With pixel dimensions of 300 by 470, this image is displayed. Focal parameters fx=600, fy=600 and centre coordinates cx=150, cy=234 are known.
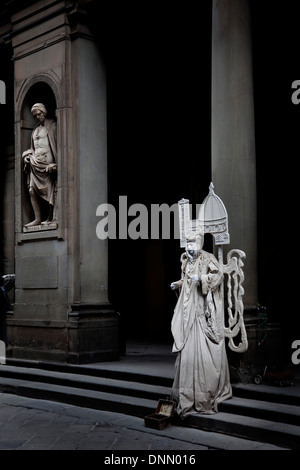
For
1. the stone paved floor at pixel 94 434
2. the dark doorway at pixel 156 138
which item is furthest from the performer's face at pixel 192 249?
the dark doorway at pixel 156 138

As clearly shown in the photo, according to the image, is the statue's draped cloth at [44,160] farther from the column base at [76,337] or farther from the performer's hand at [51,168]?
the column base at [76,337]

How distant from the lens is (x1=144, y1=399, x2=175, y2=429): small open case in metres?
6.40

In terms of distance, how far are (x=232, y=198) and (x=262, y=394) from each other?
2382 millimetres

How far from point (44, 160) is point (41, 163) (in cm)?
7

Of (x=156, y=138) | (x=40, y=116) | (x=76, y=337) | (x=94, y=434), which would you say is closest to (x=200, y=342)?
(x=94, y=434)

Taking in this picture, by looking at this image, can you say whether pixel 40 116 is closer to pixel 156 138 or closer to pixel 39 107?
pixel 39 107

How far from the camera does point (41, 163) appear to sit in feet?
33.2

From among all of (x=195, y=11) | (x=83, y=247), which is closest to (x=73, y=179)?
(x=83, y=247)

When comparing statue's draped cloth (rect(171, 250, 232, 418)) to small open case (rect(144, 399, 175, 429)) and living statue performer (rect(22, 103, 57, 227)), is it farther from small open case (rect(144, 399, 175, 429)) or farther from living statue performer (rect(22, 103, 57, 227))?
living statue performer (rect(22, 103, 57, 227))

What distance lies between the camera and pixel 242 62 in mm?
7652

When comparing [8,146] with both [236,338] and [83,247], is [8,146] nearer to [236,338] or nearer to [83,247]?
[83,247]

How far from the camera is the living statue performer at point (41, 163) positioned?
10094 mm

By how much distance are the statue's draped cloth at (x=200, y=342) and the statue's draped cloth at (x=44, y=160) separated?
3.96 metres
